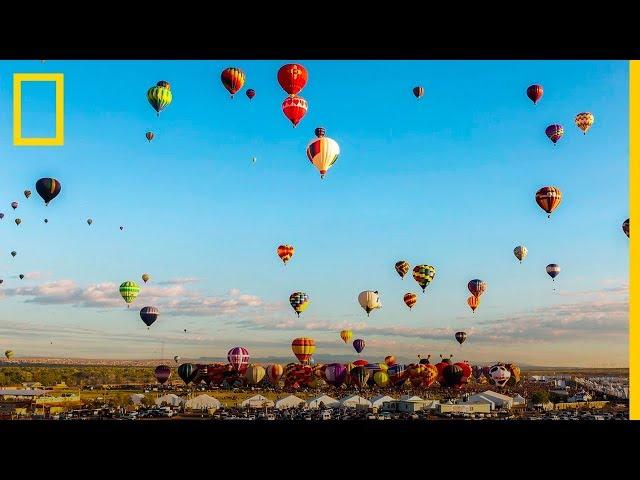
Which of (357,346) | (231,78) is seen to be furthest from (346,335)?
(231,78)

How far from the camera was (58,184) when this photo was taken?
26875mm

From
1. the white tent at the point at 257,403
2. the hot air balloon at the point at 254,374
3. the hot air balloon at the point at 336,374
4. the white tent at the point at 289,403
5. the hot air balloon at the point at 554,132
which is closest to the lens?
the hot air balloon at the point at 554,132

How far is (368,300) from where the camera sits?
1417 inches

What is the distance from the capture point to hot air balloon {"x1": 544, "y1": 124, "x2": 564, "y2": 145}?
30078 millimetres

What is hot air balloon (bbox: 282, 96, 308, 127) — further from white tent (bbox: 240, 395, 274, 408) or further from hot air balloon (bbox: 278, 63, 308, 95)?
white tent (bbox: 240, 395, 274, 408)

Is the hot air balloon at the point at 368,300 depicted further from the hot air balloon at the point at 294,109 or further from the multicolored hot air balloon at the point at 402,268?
the hot air balloon at the point at 294,109

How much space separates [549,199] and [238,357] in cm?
1766

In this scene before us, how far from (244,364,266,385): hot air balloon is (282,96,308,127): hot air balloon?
20.9 meters

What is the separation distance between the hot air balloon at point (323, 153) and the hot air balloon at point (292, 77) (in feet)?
7.40

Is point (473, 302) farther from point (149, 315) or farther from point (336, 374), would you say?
point (149, 315)

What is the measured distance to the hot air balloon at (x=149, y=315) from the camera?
33.2 metres

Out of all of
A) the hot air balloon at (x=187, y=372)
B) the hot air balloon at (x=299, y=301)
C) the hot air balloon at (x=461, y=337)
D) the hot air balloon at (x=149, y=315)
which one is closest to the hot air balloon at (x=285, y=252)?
the hot air balloon at (x=299, y=301)
